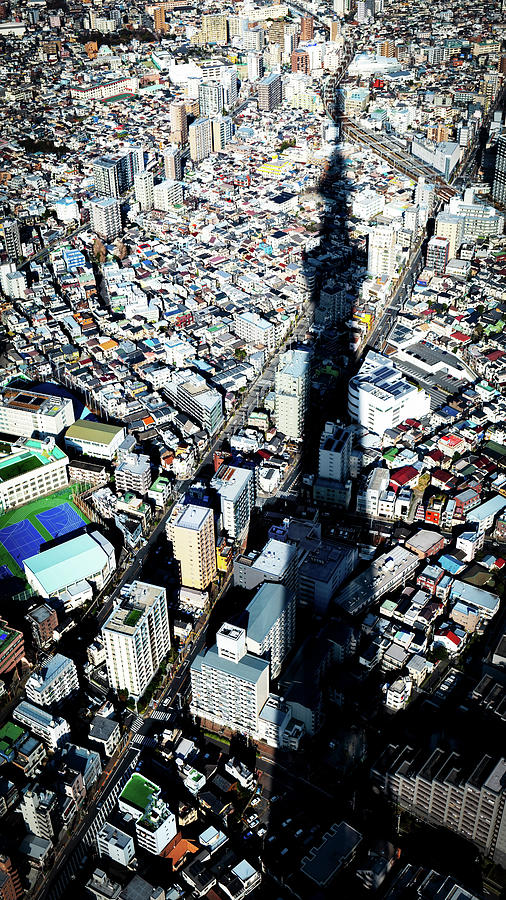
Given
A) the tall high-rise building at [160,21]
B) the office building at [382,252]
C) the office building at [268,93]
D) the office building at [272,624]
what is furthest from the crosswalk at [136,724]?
the tall high-rise building at [160,21]

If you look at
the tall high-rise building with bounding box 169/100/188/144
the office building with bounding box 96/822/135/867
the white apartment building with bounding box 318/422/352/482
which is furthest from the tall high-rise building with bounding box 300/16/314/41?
the office building with bounding box 96/822/135/867

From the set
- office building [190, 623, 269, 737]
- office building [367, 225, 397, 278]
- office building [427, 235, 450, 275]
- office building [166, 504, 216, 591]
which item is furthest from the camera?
office building [427, 235, 450, 275]

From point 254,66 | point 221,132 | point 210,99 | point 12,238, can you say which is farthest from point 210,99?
point 12,238

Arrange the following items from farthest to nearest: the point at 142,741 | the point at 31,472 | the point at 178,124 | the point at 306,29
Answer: the point at 306,29, the point at 178,124, the point at 31,472, the point at 142,741

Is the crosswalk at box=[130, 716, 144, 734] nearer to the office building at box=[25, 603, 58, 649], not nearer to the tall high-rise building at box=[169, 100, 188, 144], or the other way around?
the office building at box=[25, 603, 58, 649]

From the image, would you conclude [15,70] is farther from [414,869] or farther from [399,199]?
[414,869]

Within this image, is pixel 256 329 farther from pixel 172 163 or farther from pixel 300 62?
pixel 300 62

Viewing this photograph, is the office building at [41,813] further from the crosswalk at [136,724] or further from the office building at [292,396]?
the office building at [292,396]
